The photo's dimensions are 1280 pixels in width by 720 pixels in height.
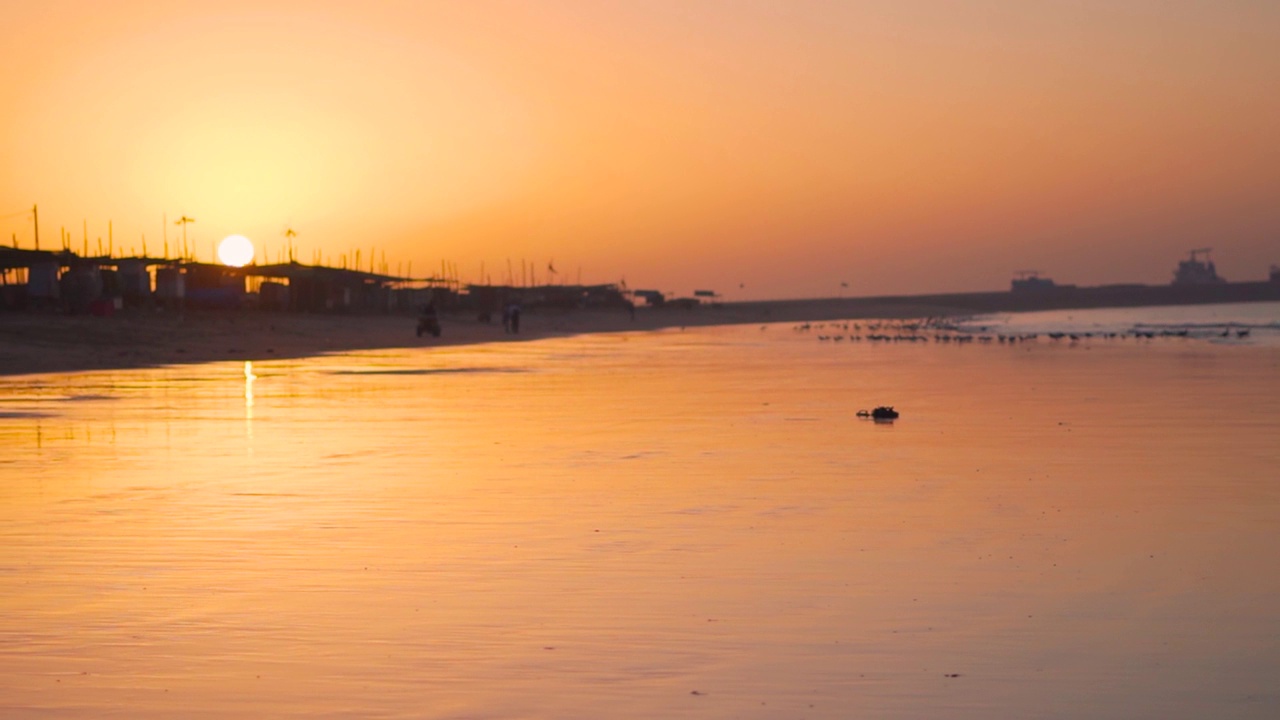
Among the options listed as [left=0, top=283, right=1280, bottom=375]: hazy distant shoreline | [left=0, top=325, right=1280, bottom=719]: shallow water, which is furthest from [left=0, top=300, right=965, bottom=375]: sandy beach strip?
[left=0, top=325, right=1280, bottom=719]: shallow water

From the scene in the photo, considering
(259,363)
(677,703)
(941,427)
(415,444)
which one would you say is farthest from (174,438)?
(259,363)

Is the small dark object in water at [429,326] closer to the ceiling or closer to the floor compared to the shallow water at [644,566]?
closer to the ceiling

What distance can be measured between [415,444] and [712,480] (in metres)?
5.14

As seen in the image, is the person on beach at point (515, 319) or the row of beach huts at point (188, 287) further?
the person on beach at point (515, 319)

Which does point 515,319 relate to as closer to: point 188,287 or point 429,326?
point 429,326

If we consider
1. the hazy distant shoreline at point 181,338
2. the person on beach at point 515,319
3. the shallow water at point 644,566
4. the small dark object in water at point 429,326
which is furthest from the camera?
the person on beach at point 515,319

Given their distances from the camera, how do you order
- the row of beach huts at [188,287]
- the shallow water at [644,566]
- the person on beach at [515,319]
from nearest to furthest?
1. the shallow water at [644,566]
2. the row of beach huts at [188,287]
3. the person on beach at [515,319]

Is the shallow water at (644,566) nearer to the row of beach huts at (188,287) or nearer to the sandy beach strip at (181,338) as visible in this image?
the sandy beach strip at (181,338)

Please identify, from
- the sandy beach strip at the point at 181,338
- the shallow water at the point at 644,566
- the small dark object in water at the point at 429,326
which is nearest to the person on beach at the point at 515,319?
the sandy beach strip at the point at 181,338

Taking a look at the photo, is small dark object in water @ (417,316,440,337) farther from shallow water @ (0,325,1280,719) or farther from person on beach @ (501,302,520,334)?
shallow water @ (0,325,1280,719)

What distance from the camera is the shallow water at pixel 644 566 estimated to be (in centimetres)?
661

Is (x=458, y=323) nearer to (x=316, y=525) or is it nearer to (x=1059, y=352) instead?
(x=1059, y=352)

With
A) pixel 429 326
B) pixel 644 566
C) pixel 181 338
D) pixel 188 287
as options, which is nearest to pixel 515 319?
pixel 429 326

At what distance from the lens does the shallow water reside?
661 cm
